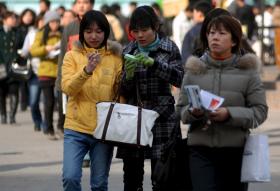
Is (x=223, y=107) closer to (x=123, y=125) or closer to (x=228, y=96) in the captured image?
(x=228, y=96)

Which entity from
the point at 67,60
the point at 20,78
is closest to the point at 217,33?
the point at 67,60

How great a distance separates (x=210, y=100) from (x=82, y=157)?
60.0 inches

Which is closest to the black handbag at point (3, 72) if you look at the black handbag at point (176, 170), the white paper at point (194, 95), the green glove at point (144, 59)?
the green glove at point (144, 59)

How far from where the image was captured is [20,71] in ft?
55.8

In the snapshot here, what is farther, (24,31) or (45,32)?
(24,31)

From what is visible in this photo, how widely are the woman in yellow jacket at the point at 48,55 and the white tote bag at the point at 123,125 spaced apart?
710 centimetres

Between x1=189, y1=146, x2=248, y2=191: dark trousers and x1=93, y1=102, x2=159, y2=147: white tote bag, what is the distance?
813 mm

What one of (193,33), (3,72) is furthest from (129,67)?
(3,72)

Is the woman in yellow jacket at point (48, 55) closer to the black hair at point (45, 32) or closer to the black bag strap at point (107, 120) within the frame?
the black hair at point (45, 32)

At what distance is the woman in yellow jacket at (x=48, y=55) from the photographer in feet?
47.5

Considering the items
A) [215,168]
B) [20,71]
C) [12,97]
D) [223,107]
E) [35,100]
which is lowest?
[12,97]

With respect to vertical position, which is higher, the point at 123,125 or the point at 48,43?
the point at 48,43

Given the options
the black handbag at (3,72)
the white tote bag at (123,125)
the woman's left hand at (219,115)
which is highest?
the woman's left hand at (219,115)

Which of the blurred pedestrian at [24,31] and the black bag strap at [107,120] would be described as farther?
the blurred pedestrian at [24,31]
